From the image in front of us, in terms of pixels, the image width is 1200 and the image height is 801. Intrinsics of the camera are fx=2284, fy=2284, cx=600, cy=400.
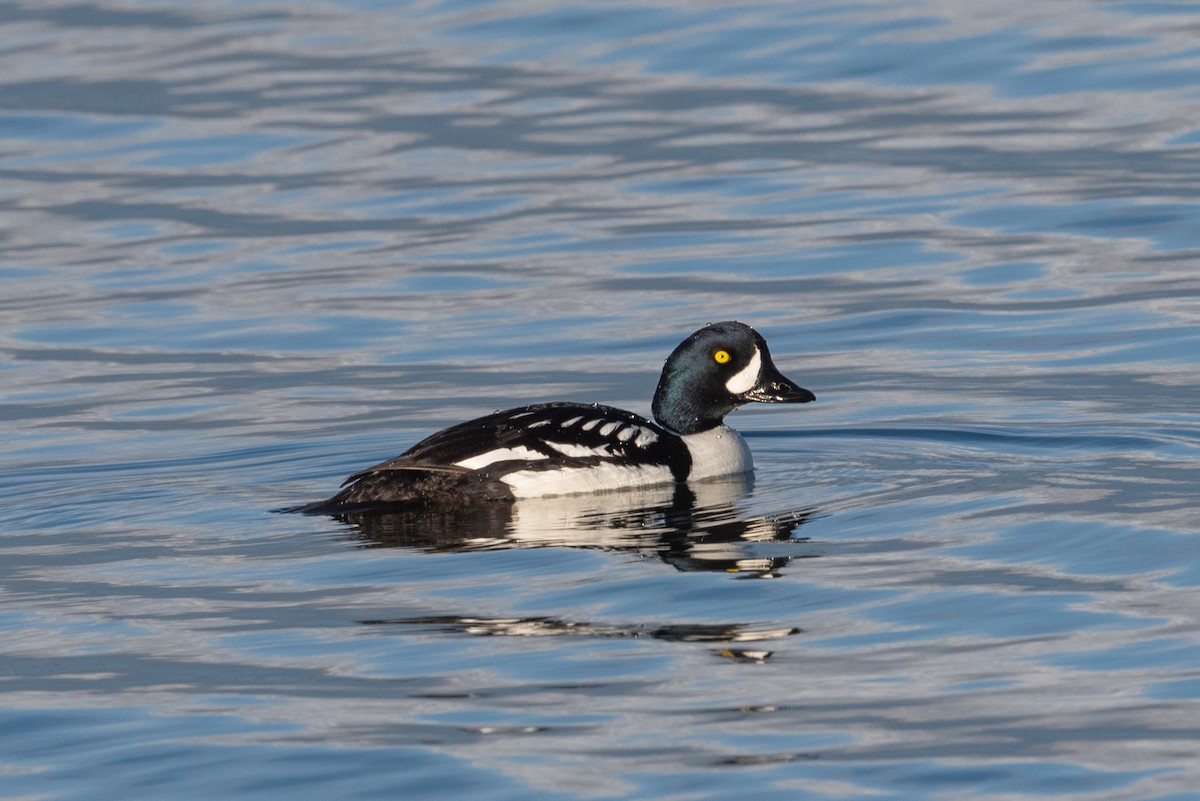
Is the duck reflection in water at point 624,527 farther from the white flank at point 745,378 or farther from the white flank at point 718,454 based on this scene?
the white flank at point 745,378

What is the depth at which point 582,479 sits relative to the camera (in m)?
11.8

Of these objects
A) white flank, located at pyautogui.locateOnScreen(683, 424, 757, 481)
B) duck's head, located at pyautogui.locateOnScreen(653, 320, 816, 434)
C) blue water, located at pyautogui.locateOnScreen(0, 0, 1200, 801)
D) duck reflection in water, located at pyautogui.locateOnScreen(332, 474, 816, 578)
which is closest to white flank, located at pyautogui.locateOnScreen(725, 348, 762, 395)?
duck's head, located at pyautogui.locateOnScreen(653, 320, 816, 434)

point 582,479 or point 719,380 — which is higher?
point 719,380

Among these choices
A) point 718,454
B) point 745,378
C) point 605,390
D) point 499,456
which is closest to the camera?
point 499,456

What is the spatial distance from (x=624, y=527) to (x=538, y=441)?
882mm

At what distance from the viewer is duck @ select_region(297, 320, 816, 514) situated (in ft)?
37.2

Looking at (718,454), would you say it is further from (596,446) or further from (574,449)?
(574,449)

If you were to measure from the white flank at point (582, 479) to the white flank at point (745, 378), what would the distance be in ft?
2.57

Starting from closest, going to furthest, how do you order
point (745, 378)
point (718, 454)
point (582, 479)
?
1. point (582, 479)
2. point (718, 454)
3. point (745, 378)

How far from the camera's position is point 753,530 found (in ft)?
35.5

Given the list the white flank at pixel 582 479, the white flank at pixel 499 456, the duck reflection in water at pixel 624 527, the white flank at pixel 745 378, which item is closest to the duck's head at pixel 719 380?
the white flank at pixel 745 378

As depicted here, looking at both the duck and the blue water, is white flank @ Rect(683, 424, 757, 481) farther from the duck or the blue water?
the blue water

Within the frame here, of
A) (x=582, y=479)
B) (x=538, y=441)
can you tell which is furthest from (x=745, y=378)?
(x=538, y=441)

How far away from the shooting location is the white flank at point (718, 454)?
1226 cm
